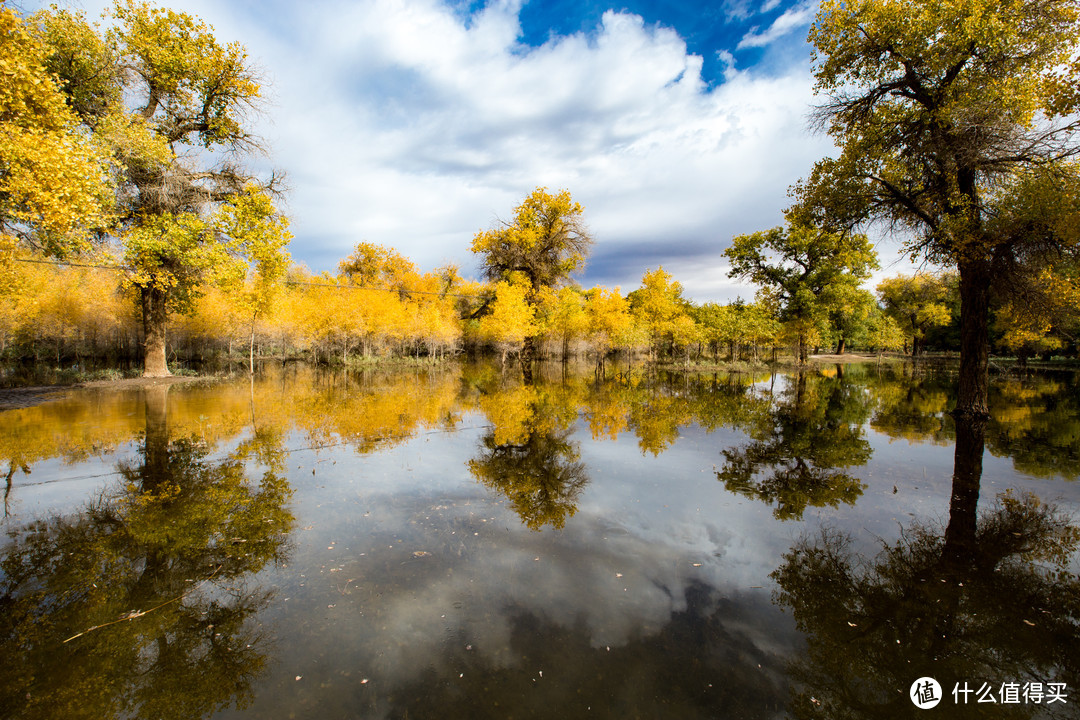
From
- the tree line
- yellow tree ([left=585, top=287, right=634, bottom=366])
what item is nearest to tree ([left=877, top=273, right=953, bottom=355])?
the tree line

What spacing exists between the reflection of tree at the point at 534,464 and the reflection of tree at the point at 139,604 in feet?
10.1

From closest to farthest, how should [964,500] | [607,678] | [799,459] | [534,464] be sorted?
[607,678]
[964,500]
[534,464]
[799,459]

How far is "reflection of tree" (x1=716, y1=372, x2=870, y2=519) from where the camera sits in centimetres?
646

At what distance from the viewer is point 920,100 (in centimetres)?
1186

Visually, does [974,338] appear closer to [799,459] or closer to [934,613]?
[799,459]

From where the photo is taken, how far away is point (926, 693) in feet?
9.39

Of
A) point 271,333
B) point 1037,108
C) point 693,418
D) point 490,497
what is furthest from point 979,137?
point 271,333

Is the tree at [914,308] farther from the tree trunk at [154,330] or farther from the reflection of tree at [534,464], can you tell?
the tree trunk at [154,330]

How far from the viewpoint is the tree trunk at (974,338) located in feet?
38.8

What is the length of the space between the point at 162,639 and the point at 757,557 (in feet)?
18.0

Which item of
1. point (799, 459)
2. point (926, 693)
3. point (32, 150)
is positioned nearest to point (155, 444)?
point (32, 150)

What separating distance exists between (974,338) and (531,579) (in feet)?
49.2

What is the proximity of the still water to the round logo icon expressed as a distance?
54 mm

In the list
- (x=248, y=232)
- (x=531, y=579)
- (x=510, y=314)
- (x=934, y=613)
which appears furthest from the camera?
(x=510, y=314)
